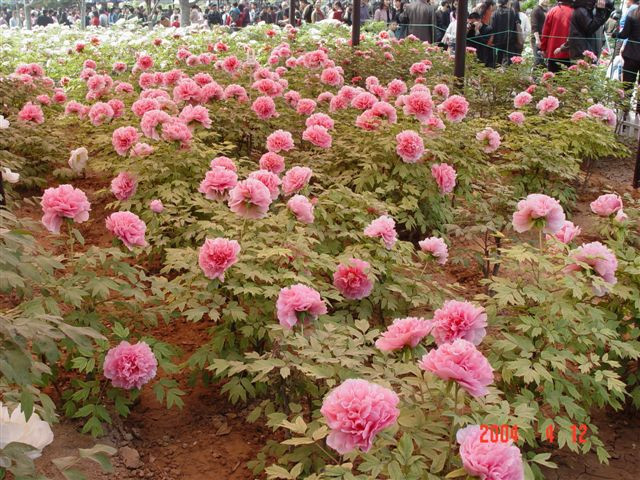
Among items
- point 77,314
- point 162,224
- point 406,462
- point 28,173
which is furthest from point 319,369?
point 28,173

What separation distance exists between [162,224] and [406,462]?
2.61 meters

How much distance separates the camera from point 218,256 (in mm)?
2451

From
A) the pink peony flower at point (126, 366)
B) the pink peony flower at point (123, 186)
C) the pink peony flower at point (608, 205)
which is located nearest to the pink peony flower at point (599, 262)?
the pink peony flower at point (608, 205)

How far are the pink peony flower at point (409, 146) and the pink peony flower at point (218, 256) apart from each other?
1.71m

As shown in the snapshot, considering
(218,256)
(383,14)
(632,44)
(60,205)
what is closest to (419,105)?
(218,256)

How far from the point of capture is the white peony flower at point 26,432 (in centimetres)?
128

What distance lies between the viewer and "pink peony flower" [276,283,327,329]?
2142 mm

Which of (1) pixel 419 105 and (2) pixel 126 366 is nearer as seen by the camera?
(2) pixel 126 366

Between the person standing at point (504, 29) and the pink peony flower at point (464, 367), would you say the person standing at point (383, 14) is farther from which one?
the pink peony flower at point (464, 367)

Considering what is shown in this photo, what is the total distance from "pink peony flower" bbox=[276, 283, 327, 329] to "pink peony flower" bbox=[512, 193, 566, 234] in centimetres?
79

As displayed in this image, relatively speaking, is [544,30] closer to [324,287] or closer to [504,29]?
[504,29]

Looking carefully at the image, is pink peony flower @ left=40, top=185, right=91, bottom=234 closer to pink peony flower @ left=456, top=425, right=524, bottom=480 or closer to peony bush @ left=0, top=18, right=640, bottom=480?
peony bush @ left=0, top=18, right=640, bottom=480

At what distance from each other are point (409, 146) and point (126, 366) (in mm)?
2063

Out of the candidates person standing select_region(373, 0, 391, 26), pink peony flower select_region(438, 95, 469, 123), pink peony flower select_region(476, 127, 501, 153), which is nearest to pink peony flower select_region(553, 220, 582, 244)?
pink peony flower select_region(476, 127, 501, 153)
